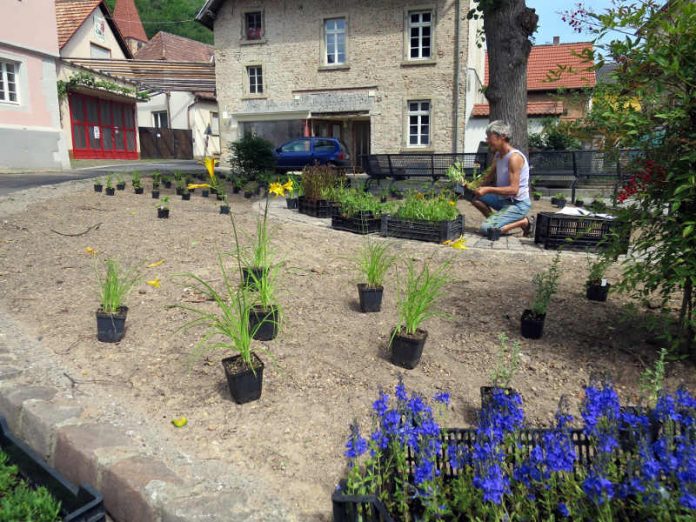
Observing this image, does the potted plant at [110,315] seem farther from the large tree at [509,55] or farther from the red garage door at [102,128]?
the red garage door at [102,128]

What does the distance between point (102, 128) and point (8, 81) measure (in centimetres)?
1146

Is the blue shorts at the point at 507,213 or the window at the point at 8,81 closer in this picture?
the blue shorts at the point at 507,213

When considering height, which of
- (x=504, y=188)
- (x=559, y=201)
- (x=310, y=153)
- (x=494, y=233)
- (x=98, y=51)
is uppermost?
(x=98, y=51)

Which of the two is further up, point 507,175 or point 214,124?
point 214,124

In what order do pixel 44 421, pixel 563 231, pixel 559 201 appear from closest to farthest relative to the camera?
1. pixel 44 421
2. pixel 563 231
3. pixel 559 201

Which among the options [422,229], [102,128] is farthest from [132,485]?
[102,128]

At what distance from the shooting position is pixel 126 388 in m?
2.56

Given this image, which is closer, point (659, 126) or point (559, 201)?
point (659, 126)

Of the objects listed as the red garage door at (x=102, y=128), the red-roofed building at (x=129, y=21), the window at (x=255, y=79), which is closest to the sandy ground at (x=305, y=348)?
the window at (x=255, y=79)

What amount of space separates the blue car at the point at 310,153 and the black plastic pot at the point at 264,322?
15.3 metres

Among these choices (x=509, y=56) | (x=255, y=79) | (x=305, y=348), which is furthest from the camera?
(x=255, y=79)

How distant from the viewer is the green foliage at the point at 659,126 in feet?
7.72

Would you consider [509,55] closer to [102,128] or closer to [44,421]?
[44,421]

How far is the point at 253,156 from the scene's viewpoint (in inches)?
454
